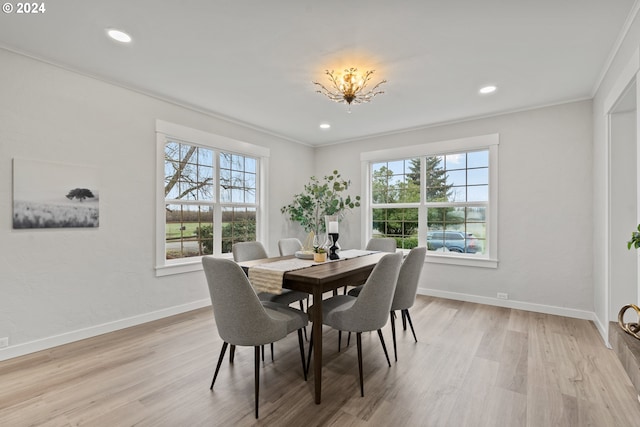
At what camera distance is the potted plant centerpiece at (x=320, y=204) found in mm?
5148

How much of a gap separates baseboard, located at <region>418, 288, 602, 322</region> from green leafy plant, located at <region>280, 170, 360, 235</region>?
186cm

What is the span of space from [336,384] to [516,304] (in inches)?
117

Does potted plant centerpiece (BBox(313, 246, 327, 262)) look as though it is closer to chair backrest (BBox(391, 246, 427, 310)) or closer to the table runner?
the table runner

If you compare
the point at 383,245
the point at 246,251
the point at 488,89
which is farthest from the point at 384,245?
the point at 488,89

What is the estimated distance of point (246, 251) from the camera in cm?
310

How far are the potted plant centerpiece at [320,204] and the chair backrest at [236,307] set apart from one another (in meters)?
3.17

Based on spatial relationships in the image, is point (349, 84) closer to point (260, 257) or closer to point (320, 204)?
point (260, 257)

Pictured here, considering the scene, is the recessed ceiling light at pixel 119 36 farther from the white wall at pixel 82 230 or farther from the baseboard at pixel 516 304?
the baseboard at pixel 516 304

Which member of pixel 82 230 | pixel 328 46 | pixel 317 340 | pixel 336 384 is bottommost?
pixel 336 384

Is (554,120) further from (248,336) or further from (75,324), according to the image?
(75,324)

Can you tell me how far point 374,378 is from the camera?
2.24 meters

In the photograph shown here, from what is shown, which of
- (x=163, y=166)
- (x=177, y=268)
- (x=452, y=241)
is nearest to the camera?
(x=163, y=166)

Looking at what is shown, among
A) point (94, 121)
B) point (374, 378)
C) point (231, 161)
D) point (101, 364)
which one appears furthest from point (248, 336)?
point (231, 161)

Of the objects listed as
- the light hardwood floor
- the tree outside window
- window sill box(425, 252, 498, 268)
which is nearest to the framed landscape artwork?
the tree outside window
